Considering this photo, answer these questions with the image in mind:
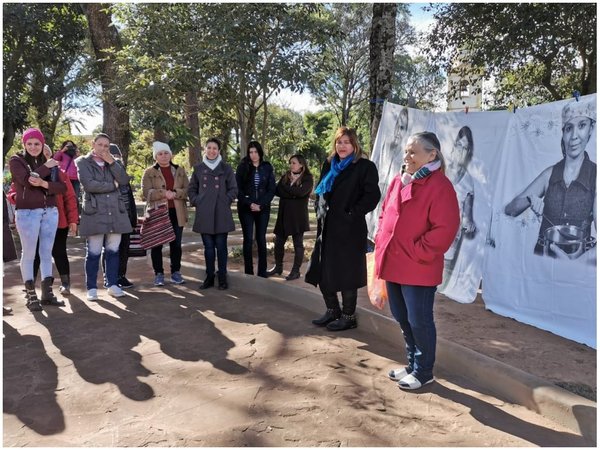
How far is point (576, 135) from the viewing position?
4.75 metres

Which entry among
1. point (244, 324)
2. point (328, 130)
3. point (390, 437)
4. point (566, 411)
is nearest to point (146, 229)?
point (244, 324)

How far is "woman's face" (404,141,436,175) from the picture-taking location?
141 inches

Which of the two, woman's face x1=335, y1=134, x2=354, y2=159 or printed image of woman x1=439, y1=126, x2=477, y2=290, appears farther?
printed image of woman x1=439, y1=126, x2=477, y2=290

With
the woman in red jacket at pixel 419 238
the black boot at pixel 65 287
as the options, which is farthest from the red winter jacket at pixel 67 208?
the woman in red jacket at pixel 419 238

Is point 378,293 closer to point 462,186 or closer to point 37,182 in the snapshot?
point 462,186

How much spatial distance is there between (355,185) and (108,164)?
120 inches

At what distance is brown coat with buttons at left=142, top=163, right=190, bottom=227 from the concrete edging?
2.87 meters

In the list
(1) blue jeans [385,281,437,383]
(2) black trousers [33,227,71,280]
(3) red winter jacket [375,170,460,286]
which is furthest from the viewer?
(2) black trousers [33,227,71,280]

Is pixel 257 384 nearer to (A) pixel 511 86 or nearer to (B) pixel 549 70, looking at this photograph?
(B) pixel 549 70

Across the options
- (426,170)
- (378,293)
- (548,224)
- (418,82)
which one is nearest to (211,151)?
(378,293)

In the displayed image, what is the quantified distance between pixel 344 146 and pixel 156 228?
2.98 meters

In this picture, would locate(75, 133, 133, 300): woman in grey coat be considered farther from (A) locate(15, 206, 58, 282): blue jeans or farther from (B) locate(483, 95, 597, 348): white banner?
(B) locate(483, 95, 597, 348): white banner

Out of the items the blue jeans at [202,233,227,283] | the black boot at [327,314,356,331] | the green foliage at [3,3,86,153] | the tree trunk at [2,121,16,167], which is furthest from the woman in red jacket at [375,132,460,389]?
the tree trunk at [2,121,16,167]

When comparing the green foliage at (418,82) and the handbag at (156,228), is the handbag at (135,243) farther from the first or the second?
the green foliage at (418,82)
